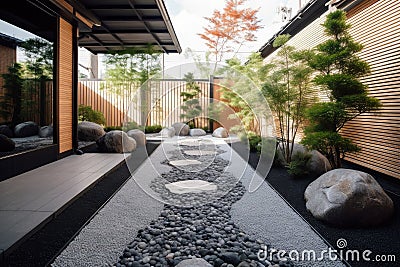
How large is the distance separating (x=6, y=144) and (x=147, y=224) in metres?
2.13

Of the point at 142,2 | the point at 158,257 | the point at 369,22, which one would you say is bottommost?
the point at 158,257

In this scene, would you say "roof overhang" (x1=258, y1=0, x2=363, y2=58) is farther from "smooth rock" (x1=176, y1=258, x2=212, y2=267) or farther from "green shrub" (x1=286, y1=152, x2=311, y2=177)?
"smooth rock" (x1=176, y1=258, x2=212, y2=267)

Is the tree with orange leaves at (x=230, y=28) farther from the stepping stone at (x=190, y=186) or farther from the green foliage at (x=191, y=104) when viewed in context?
the stepping stone at (x=190, y=186)

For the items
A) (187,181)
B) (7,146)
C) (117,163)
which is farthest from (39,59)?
(187,181)

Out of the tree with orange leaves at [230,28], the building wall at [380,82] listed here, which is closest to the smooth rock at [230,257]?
the building wall at [380,82]

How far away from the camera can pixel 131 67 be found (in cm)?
Answer: 1034

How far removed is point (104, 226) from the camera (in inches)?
93.9

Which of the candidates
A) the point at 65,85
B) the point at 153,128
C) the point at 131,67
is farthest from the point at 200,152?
the point at 131,67

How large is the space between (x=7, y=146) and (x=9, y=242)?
1.98 meters

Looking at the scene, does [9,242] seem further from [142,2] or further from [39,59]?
[142,2]

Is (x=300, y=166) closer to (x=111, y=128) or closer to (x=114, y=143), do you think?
(x=114, y=143)

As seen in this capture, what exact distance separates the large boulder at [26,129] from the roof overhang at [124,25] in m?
2.12

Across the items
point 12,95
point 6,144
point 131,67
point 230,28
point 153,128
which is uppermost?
point 230,28

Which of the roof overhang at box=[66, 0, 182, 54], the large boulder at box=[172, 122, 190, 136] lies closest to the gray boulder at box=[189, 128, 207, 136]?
the large boulder at box=[172, 122, 190, 136]
